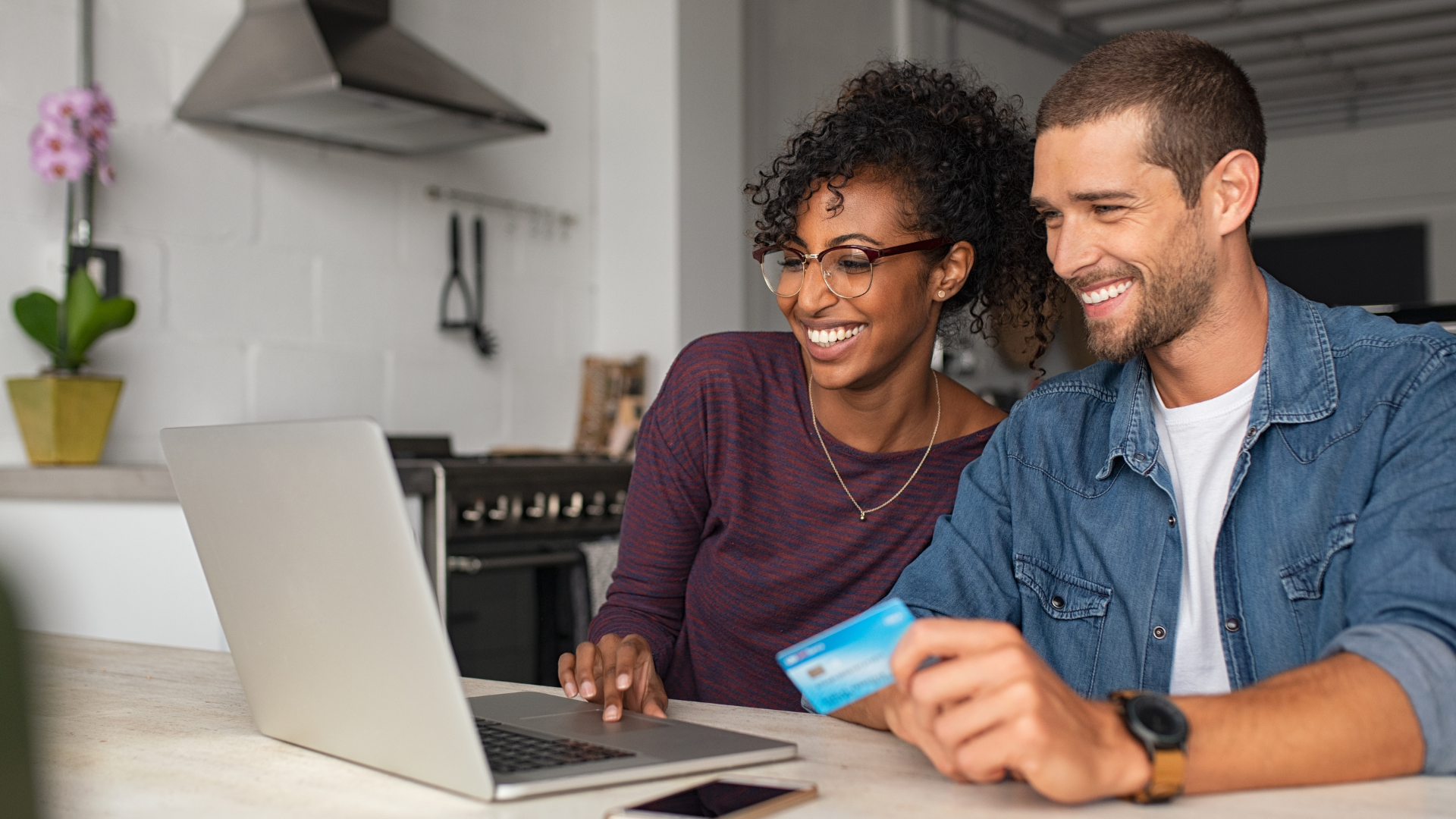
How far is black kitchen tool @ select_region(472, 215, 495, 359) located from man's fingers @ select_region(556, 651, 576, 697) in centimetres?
216

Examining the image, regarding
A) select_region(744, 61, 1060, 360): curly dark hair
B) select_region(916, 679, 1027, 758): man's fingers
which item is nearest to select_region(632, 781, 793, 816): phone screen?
select_region(916, 679, 1027, 758): man's fingers

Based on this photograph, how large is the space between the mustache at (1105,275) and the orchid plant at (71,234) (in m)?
1.87

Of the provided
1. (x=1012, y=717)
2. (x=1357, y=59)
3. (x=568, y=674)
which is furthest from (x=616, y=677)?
(x=1357, y=59)

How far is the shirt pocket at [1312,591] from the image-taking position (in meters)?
1.09

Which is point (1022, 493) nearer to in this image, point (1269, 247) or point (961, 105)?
point (961, 105)

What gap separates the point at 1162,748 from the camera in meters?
0.79

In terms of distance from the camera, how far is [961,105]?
1624 millimetres

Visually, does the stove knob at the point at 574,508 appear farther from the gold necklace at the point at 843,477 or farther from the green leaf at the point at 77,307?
the gold necklace at the point at 843,477

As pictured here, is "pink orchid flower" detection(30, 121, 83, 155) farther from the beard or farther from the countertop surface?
the beard

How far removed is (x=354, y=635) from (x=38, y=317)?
1.88 metres

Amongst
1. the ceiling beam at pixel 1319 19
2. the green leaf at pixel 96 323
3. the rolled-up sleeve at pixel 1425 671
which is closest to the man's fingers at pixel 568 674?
the rolled-up sleeve at pixel 1425 671

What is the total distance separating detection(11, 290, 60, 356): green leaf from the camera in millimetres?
2373

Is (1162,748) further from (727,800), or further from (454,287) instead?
(454,287)

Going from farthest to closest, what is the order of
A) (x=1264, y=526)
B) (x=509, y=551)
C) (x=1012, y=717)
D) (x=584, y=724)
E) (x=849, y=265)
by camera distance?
(x=509, y=551)
(x=849, y=265)
(x=1264, y=526)
(x=584, y=724)
(x=1012, y=717)
